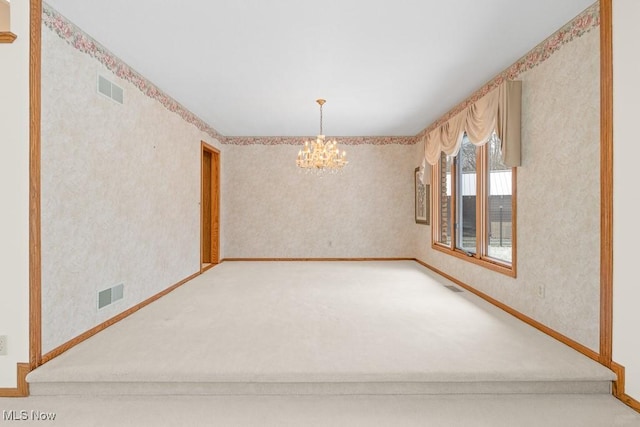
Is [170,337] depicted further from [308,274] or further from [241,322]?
[308,274]

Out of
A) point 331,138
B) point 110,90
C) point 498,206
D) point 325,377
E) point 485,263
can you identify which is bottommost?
point 325,377

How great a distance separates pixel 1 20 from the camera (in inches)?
88.4

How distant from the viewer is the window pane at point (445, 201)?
557 centimetres

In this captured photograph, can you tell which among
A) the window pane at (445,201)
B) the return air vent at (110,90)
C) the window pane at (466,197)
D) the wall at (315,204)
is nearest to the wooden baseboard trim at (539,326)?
the window pane at (466,197)

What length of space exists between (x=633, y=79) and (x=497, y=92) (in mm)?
1515

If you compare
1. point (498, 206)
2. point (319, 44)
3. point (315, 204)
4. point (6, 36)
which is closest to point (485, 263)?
point (498, 206)

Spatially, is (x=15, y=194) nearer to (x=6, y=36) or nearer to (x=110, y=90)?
(x=6, y=36)

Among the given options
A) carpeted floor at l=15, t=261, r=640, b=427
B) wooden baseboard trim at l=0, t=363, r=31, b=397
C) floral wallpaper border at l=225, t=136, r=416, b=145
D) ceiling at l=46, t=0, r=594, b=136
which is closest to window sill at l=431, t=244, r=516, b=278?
carpeted floor at l=15, t=261, r=640, b=427

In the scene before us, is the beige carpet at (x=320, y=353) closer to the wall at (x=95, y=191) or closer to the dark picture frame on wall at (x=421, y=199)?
the wall at (x=95, y=191)

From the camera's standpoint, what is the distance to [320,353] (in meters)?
2.54

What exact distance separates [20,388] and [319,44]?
11.8 ft

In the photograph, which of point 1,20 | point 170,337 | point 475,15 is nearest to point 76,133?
point 1,20

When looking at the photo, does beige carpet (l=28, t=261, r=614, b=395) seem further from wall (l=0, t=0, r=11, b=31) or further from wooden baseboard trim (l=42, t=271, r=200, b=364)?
wall (l=0, t=0, r=11, b=31)

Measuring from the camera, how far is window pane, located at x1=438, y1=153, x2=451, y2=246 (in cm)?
557
